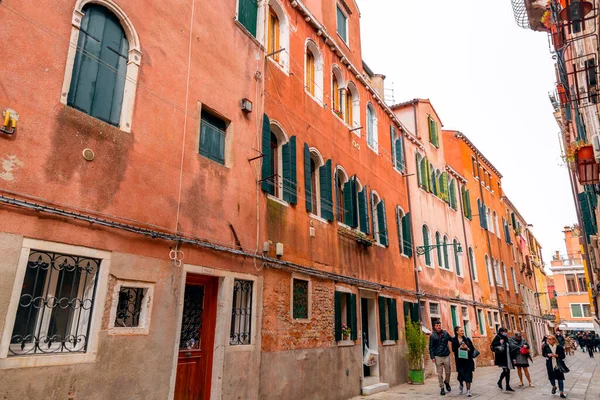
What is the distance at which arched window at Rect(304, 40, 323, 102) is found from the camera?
11250 mm

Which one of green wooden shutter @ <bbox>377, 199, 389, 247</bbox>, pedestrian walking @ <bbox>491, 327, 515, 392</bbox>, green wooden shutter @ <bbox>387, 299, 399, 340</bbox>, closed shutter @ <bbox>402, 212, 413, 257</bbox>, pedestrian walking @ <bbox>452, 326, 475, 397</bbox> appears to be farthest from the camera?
closed shutter @ <bbox>402, 212, 413, 257</bbox>

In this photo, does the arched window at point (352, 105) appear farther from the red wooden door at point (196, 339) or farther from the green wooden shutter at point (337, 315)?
the red wooden door at point (196, 339)

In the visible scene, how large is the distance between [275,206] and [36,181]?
4.62m

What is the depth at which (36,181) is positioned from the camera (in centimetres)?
485

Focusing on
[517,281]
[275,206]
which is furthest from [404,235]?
[517,281]

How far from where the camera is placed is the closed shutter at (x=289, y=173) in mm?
9242

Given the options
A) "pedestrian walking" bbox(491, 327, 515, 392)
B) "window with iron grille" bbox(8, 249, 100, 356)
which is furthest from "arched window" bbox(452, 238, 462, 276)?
"window with iron grille" bbox(8, 249, 100, 356)

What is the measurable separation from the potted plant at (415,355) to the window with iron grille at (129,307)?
370 inches

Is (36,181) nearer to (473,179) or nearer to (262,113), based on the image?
(262,113)

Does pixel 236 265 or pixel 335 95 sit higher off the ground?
pixel 335 95

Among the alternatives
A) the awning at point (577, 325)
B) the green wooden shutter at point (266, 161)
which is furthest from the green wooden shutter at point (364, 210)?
the awning at point (577, 325)

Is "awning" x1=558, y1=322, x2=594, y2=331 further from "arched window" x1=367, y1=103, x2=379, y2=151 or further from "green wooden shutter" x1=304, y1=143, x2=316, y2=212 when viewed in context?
"green wooden shutter" x1=304, y1=143, x2=316, y2=212

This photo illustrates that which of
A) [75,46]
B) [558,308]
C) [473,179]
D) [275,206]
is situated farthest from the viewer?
[558,308]

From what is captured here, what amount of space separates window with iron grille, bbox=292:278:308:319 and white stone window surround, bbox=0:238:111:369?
427 cm
